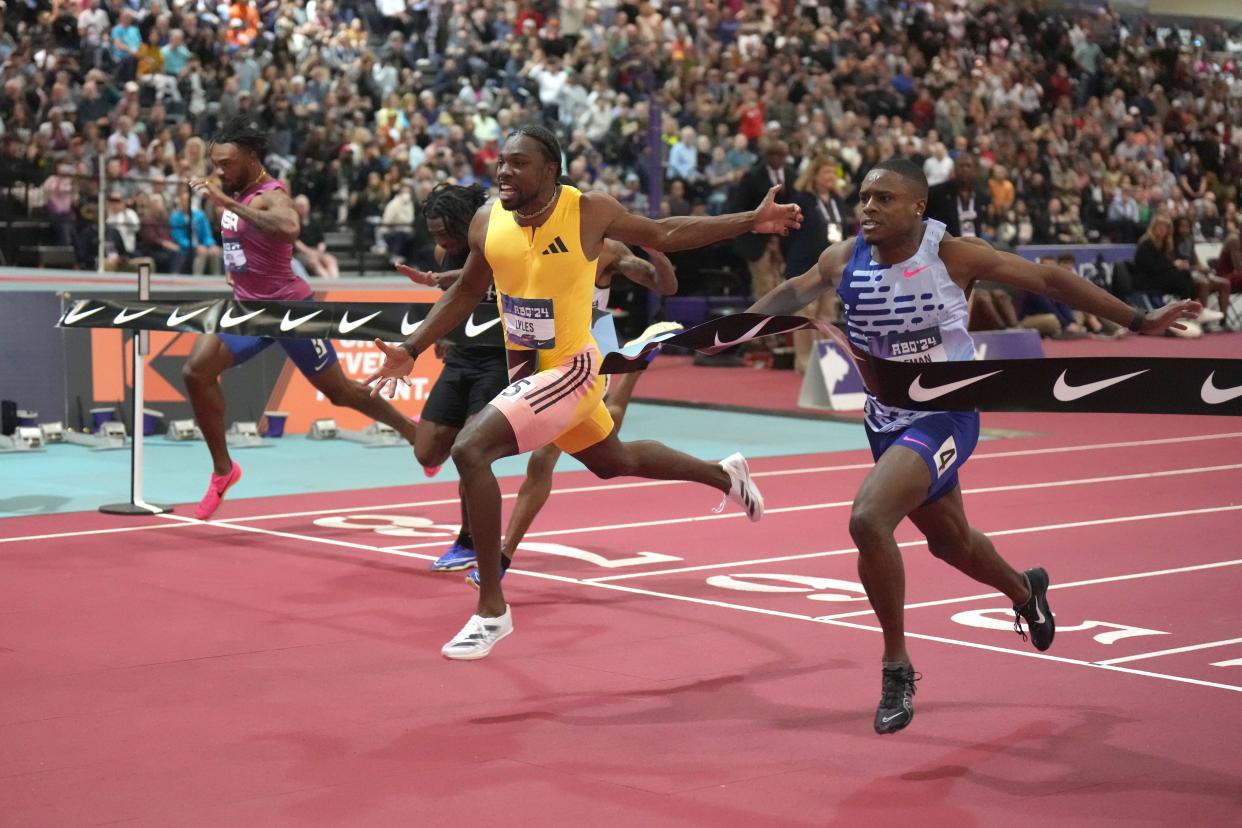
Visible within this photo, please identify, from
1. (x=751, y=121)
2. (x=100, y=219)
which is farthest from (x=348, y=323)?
(x=751, y=121)

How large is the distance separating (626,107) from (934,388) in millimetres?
21483

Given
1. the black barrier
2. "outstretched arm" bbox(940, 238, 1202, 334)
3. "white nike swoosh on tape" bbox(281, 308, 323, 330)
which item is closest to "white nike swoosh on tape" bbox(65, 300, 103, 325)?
the black barrier

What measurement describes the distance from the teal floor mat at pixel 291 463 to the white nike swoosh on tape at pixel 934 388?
717 cm

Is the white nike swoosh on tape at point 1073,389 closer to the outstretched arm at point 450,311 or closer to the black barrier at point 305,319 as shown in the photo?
the outstretched arm at point 450,311

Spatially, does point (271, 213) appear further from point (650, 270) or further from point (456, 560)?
point (650, 270)

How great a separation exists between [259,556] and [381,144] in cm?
1506

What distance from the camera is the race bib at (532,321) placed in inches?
298

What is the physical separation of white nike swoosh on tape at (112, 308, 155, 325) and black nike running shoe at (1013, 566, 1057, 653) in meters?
6.39

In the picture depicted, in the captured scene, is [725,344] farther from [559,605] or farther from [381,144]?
[381,144]

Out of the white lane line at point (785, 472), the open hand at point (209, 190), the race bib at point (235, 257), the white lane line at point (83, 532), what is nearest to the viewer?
the open hand at point (209, 190)

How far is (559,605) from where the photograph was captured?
341 inches

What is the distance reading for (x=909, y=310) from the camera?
21.5ft

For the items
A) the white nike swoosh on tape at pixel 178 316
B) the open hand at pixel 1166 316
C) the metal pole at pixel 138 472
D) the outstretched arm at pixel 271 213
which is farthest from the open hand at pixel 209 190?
the open hand at pixel 1166 316

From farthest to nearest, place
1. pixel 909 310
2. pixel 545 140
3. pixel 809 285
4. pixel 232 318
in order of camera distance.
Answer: pixel 232 318 < pixel 545 140 < pixel 809 285 < pixel 909 310
